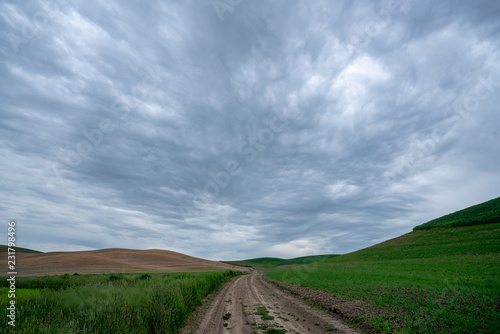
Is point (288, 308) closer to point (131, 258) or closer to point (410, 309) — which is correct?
point (410, 309)

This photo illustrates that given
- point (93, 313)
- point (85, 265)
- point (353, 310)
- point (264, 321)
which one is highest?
point (85, 265)

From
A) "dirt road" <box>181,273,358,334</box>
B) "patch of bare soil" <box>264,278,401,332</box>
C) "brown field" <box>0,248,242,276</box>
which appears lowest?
"dirt road" <box>181,273,358,334</box>

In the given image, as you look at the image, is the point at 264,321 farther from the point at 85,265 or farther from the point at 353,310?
the point at 85,265

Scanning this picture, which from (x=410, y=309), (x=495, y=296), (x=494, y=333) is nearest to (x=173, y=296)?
(x=410, y=309)

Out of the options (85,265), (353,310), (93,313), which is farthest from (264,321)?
(85,265)

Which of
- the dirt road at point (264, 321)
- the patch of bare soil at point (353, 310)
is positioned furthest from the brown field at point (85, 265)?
the patch of bare soil at point (353, 310)

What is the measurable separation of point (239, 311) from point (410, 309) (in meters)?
8.74

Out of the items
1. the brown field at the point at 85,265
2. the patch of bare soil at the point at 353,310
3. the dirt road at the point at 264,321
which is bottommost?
the dirt road at the point at 264,321

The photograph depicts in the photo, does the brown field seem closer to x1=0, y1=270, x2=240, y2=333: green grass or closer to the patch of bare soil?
x1=0, y1=270, x2=240, y2=333: green grass

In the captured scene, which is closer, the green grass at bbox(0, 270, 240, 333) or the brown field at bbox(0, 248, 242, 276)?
the green grass at bbox(0, 270, 240, 333)

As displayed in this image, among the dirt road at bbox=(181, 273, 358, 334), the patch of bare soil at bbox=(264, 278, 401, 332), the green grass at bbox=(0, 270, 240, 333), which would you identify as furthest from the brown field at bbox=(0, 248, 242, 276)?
the patch of bare soil at bbox=(264, 278, 401, 332)

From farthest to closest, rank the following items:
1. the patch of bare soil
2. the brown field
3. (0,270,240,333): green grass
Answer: the brown field
the patch of bare soil
(0,270,240,333): green grass

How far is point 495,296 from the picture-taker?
42.9 ft

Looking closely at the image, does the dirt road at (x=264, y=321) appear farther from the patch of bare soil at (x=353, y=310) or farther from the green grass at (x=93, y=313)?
the green grass at (x=93, y=313)
